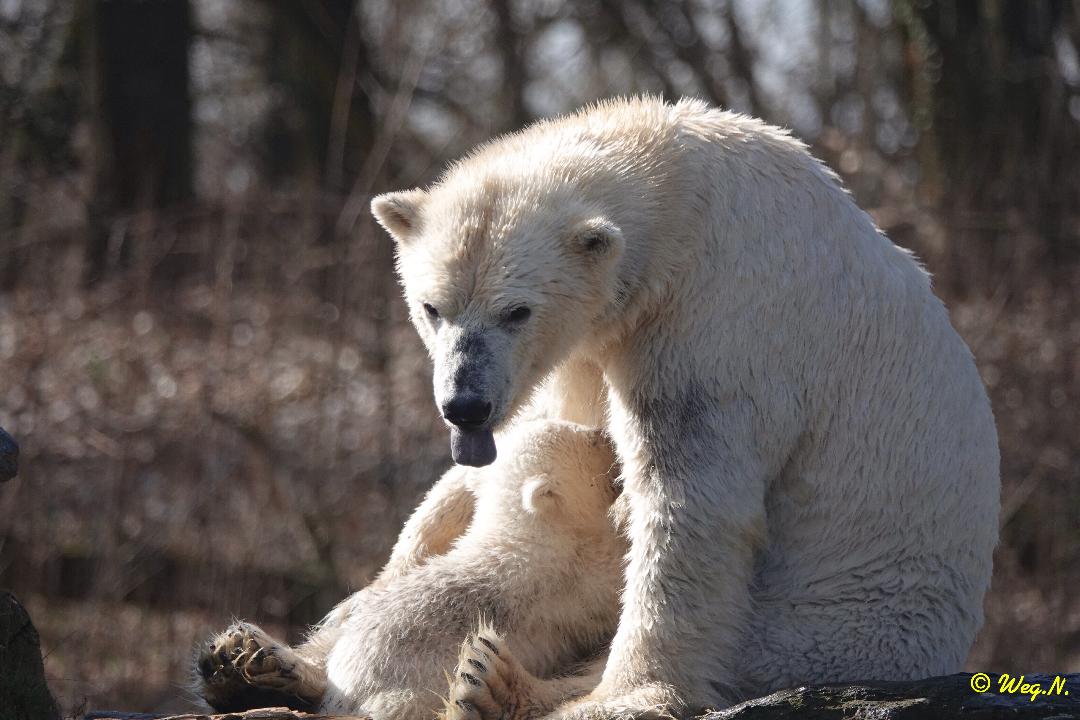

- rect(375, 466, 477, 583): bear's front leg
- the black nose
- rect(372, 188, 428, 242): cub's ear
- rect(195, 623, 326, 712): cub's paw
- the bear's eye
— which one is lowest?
rect(195, 623, 326, 712): cub's paw

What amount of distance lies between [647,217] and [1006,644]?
6.52 m

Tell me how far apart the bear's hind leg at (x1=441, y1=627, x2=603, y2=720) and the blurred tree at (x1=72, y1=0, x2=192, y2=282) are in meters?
8.64

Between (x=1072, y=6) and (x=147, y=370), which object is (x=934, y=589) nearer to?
(x=147, y=370)

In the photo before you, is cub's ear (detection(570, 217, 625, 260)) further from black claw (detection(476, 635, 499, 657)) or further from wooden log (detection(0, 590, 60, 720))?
wooden log (detection(0, 590, 60, 720))

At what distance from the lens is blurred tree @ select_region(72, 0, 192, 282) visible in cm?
1262

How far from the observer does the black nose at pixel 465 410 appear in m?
4.18

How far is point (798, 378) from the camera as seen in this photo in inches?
177

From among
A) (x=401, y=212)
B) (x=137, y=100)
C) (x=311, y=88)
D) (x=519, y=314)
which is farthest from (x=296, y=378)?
(x=519, y=314)

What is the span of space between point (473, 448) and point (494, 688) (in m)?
0.79

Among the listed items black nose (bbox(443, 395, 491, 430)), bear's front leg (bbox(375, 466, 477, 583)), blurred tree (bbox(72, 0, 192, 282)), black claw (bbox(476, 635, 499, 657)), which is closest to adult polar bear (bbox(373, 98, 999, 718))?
black nose (bbox(443, 395, 491, 430))

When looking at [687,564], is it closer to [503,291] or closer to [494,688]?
[494,688]

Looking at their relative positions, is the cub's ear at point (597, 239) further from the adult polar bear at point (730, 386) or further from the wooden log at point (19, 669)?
the wooden log at point (19, 669)

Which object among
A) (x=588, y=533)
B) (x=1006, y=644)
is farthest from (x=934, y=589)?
(x=1006, y=644)

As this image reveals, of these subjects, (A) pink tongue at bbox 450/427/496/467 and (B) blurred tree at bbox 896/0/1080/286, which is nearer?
(A) pink tongue at bbox 450/427/496/467
